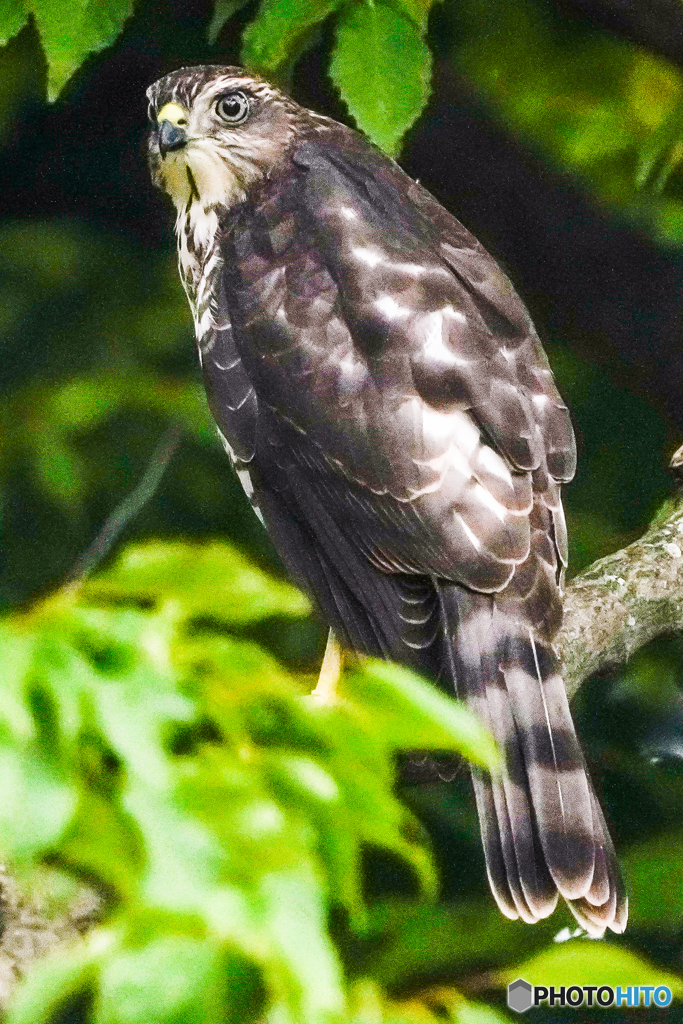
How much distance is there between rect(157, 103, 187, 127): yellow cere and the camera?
107 cm

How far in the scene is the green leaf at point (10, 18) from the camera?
3.36ft

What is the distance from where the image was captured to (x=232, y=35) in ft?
3.63

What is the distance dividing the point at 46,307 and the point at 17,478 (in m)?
0.17

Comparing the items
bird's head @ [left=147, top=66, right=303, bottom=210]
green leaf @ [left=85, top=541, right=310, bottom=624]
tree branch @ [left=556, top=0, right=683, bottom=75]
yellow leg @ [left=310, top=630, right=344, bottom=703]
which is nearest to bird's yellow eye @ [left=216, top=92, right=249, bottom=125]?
bird's head @ [left=147, top=66, right=303, bottom=210]

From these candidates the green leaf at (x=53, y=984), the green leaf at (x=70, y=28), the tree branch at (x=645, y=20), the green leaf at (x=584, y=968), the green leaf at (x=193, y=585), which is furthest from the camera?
the tree branch at (x=645, y=20)

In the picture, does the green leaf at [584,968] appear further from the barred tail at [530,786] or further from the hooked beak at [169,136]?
the hooked beak at [169,136]

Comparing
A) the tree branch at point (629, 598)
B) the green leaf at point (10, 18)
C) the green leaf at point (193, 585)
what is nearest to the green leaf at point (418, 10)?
the green leaf at point (10, 18)

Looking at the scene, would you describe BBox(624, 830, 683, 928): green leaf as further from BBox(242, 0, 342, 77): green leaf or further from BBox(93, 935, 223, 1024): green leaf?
BBox(242, 0, 342, 77): green leaf

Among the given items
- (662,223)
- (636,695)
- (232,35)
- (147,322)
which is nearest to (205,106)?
(232,35)

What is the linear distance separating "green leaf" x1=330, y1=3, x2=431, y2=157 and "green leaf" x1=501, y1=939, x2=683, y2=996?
70 centimetres

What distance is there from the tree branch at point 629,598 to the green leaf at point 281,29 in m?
0.56

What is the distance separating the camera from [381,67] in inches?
40.4

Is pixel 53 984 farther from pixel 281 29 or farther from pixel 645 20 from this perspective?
pixel 645 20

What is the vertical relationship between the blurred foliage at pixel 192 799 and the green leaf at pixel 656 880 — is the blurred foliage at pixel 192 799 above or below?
above
